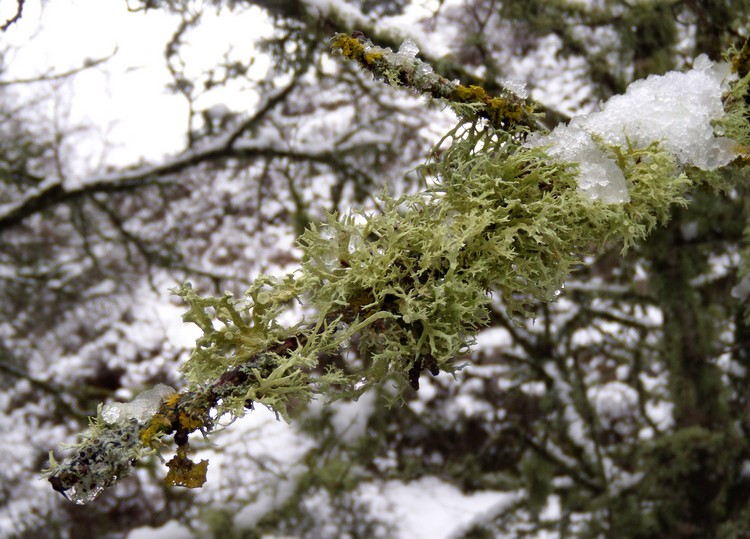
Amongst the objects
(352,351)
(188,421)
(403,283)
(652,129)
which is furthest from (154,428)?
(352,351)

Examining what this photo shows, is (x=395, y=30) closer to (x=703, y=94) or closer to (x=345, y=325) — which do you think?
(x=703, y=94)

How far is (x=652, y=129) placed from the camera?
1.52ft

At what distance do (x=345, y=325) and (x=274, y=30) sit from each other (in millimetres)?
1050

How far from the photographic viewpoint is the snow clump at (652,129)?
420 mm

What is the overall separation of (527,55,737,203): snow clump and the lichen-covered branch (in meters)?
0.01

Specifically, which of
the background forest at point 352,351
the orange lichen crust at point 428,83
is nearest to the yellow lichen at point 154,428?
the orange lichen crust at point 428,83

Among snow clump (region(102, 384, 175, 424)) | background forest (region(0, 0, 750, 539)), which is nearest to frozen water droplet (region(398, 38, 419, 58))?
snow clump (region(102, 384, 175, 424))

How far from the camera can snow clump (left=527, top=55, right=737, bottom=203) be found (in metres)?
0.42

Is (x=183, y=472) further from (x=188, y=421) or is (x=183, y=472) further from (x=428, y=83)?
(x=428, y=83)

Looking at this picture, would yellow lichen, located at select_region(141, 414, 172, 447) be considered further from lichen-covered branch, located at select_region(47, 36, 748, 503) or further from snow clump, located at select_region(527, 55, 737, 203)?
snow clump, located at select_region(527, 55, 737, 203)

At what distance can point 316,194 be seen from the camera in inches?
63.0

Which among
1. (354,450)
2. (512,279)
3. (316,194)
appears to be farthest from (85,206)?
(512,279)

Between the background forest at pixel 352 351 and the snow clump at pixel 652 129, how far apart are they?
0.83 metres

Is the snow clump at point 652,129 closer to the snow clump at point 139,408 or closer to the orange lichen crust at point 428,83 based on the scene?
the orange lichen crust at point 428,83
